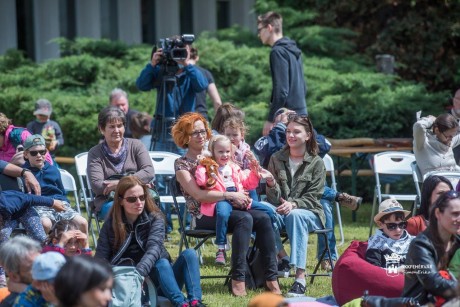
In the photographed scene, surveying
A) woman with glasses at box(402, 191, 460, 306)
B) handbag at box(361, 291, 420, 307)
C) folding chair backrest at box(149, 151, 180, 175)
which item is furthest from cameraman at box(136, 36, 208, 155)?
woman with glasses at box(402, 191, 460, 306)

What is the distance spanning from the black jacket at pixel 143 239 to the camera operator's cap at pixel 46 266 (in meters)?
1.61

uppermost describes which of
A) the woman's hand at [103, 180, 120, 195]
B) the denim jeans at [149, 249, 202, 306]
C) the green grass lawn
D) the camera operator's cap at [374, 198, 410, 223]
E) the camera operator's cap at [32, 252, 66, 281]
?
the camera operator's cap at [32, 252, 66, 281]

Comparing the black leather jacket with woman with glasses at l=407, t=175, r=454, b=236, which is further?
woman with glasses at l=407, t=175, r=454, b=236

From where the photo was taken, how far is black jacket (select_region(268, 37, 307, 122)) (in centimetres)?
977

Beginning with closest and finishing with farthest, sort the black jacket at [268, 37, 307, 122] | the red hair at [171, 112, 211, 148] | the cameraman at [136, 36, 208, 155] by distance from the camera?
the red hair at [171, 112, 211, 148] < the black jacket at [268, 37, 307, 122] < the cameraman at [136, 36, 208, 155]

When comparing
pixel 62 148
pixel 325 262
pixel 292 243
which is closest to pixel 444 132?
pixel 325 262

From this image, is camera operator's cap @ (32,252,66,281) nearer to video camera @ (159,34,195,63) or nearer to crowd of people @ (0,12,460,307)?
crowd of people @ (0,12,460,307)

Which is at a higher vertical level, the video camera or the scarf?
the video camera

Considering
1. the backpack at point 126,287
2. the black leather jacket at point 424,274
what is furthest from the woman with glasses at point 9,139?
the black leather jacket at point 424,274

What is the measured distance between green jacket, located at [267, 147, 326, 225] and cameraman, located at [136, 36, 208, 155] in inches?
87.5

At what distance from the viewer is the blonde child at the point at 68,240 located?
673 cm

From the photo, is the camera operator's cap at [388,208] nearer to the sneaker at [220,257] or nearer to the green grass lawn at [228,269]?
the green grass lawn at [228,269]

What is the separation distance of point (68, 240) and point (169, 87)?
392 cm

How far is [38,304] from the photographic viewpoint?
17.9 ft
